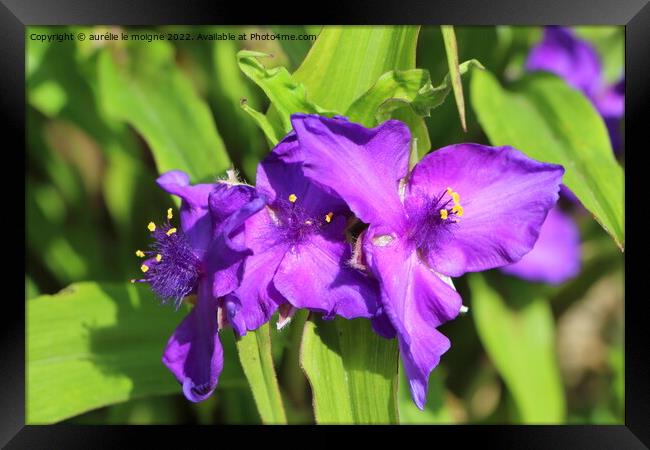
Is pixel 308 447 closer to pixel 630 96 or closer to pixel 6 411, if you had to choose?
pixel 6 411

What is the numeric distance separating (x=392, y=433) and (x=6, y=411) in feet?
2.82

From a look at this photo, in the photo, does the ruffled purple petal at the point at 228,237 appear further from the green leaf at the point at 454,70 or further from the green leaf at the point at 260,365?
the green leaf at the point at 454,70

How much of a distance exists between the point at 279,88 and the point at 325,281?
369mm

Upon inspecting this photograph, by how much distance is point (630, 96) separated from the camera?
1.48 meters

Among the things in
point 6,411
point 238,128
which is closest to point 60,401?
point 6,411

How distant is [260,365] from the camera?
1.23 m

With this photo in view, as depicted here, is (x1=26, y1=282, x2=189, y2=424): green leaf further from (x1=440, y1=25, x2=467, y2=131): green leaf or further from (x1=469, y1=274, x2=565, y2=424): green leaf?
(x1=469, y1=274, x2=565, y2=424): green leaf

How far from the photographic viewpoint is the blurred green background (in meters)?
1.86

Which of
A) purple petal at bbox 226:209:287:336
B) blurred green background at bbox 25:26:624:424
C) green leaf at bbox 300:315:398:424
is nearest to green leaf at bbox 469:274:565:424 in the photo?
blurred green background at bbox 25:26:624:424

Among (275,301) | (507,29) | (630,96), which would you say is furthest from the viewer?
(507,29)

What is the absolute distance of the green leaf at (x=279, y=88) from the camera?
3.86ft

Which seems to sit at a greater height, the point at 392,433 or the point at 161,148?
the point at 161,148

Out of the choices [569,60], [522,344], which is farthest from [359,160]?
[569,60]
